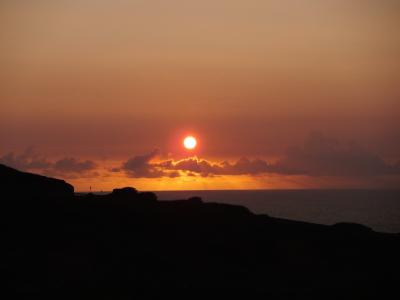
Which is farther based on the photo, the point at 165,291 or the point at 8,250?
the point at 8,250

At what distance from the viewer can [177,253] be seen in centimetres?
3947

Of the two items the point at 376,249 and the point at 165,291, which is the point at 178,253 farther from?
the point at 376,249

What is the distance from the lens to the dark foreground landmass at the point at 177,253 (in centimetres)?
3475

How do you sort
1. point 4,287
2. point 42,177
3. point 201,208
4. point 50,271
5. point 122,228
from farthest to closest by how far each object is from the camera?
point 42,177 < point 201,208 < point 122,228 < point 50,271 < point 4,287

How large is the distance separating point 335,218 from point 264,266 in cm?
16100

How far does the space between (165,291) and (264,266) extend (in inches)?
294

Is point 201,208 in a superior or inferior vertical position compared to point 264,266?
superior

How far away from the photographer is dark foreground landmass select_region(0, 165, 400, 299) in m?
34.8

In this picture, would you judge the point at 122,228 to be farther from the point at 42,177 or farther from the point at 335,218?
the point at 335,218

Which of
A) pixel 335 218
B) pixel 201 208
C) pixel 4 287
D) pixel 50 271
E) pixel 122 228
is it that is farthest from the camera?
pixel 335 218

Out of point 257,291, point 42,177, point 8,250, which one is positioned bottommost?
point 257,291

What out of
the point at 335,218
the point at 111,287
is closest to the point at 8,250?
the point at 111,287

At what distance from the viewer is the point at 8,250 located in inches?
1487

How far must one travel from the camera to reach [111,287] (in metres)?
34.0
